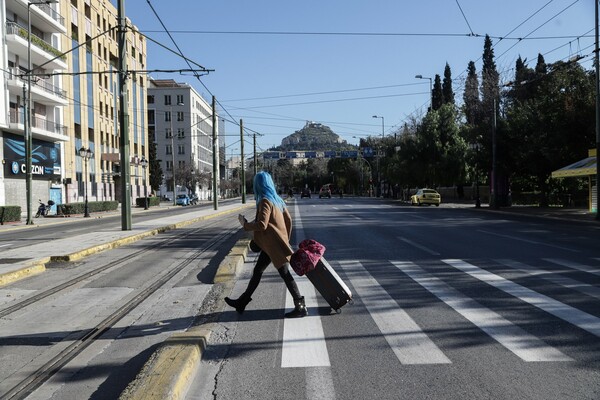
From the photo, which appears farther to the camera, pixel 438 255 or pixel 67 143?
pixel 67 143

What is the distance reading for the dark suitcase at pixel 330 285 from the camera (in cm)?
684

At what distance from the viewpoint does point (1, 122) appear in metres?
35.4

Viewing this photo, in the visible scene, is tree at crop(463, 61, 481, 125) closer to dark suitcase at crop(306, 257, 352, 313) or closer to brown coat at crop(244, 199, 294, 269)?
dark suitcase at crop(306, 257, 352, 313)

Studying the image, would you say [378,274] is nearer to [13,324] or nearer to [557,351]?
[557,351]

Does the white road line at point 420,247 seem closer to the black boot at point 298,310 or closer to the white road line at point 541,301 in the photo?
the white road line at point 541,301

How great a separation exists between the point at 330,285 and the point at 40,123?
40.8 meters

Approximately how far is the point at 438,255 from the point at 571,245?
4.44 metres

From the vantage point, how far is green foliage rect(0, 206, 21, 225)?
31781 mm

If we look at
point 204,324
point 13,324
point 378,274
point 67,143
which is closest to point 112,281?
point 13,324

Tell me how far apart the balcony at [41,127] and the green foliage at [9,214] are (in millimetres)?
6767

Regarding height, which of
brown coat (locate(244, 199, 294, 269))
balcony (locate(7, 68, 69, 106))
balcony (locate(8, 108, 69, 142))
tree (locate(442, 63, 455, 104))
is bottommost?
brown coat (locate(244, 199, 294, 269))

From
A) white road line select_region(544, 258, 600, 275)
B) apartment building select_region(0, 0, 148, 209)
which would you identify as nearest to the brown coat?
white road line select_region(544, 258, 600, 275)

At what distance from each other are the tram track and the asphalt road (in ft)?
4.48

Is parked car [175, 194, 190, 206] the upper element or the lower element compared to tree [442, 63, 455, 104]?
lower
